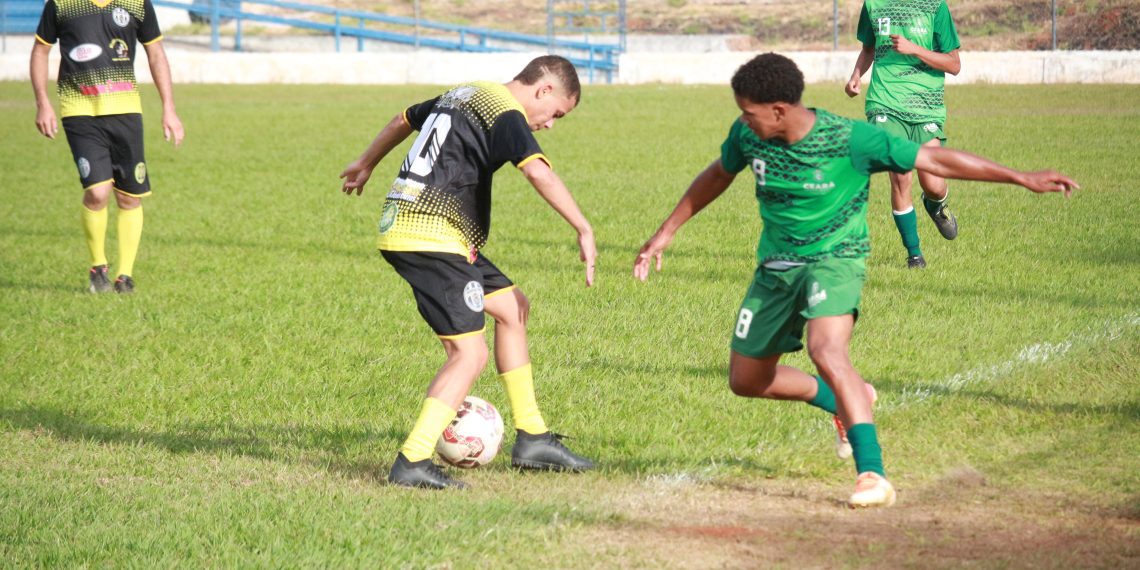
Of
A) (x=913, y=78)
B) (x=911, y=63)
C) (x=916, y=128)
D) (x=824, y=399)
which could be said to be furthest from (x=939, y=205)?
(x=824, y=399)

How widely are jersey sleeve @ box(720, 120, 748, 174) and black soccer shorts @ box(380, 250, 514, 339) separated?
1.05 metres

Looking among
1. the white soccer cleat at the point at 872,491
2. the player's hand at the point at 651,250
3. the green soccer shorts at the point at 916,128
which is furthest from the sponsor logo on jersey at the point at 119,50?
the white soccer cleat at the point at 872,491

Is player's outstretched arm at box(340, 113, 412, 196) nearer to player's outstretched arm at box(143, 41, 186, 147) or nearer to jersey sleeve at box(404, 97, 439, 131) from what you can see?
jersey sleeve at box(404, 97, 439, 131)

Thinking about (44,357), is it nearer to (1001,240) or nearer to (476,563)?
(476,563)

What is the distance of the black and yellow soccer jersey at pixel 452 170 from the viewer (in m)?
5.02

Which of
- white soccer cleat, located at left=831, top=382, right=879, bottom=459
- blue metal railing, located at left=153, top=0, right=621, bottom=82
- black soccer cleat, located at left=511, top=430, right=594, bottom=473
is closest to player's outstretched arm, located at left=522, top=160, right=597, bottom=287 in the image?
black soccer cleat, located at left=511, top=430, right=594, bottom=473

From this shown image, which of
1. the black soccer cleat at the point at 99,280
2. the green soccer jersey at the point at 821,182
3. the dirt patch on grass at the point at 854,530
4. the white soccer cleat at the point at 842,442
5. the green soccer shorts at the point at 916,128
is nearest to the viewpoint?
the dirt patch on grass at the point at 854,530

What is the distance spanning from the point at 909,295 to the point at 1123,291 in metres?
1.35

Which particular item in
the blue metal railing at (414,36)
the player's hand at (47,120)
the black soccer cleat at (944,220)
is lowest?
the blue metal railing at (414,36)

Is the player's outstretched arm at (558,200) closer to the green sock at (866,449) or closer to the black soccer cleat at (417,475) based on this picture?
the black soccer cleat at (417,475)

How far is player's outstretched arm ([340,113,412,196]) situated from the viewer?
5387 millimetres

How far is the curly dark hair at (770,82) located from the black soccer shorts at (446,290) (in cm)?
123

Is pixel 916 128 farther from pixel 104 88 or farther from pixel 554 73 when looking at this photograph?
pixel 104 88

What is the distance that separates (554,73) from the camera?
203 inches
